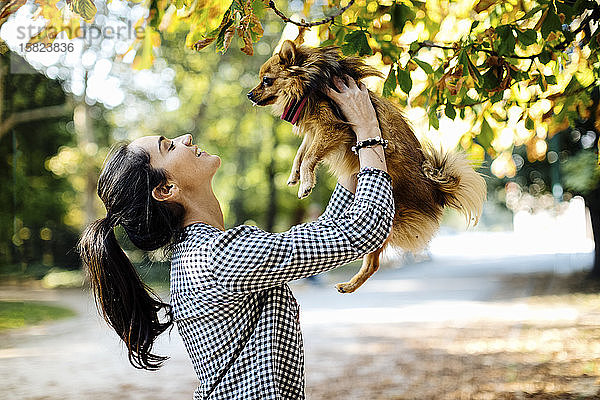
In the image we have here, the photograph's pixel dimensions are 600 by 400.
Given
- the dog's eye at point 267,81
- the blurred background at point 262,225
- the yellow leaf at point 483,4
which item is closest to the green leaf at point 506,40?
the yellow leaf at point 483,4

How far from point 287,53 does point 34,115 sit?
708 centimetres

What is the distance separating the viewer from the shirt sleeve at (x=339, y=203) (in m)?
1.08

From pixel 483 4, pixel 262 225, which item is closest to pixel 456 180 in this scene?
pixel 483 4

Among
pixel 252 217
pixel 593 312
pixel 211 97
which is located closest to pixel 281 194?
pixel 252 217

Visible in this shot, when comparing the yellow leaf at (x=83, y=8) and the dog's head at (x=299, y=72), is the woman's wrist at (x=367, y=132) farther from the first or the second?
the yellow leaf at (x=83, y=8)

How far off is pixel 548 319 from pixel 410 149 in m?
6.60

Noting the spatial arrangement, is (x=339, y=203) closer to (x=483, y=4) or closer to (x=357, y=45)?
(x=357, y=45)

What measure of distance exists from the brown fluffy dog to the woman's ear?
0.23m

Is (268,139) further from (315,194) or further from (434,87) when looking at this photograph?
(434,87)

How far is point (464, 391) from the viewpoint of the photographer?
16.8 feet

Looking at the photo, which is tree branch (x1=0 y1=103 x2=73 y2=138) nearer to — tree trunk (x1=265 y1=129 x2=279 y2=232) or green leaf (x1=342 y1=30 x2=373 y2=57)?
tree trunk (x1=265 y1=129 x2=279 y2=232)

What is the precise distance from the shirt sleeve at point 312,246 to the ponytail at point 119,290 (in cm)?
27

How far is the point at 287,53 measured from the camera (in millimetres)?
1174

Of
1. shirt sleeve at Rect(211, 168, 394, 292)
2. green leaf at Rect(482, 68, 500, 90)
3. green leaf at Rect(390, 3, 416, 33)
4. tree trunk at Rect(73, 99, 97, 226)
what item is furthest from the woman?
tree trunk at Rect(73, 99, 97, 226)
